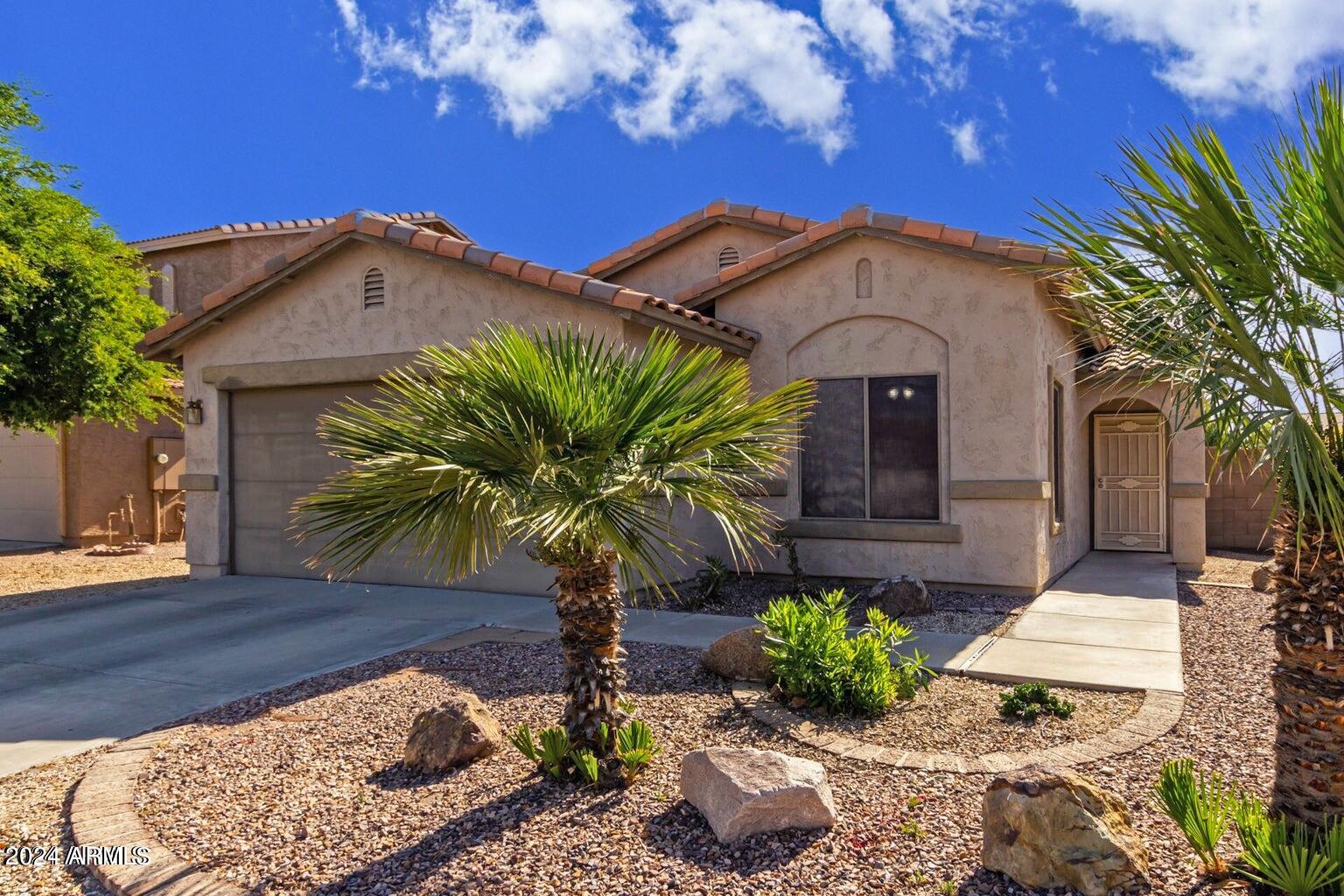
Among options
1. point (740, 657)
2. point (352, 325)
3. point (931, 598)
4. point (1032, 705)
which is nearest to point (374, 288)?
point (352, 325)

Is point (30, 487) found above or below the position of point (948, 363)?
below

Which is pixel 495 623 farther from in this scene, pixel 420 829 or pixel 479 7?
pixel 479 7

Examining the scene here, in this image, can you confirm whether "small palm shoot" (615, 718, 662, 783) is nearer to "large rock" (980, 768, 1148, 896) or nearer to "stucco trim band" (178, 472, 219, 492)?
"large rock" (980, 768, 1148, 896)

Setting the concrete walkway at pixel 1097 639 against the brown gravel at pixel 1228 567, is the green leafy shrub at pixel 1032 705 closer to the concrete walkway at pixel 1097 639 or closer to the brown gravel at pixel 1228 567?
the concrete walkway at pixel 1097 639

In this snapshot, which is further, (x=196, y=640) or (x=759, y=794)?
(x=196, y=640)

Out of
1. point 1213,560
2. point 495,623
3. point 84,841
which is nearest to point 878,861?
point 84,841

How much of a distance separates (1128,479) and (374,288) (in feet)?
38.8

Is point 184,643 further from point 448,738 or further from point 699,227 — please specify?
point 699,227

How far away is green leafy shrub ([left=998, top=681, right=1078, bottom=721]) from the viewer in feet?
16.7

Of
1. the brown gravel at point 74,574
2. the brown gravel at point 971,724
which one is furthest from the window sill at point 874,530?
the brown gravel at point 74,574

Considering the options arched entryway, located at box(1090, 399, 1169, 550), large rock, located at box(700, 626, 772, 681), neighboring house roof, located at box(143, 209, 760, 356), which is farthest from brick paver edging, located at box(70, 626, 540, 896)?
arched entryway, located at box(1090, 399, 1169, 550)

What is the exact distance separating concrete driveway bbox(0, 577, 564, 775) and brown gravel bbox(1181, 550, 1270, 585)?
8.78 metres

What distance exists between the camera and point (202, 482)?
1133cm

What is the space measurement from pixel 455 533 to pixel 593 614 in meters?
0.76
